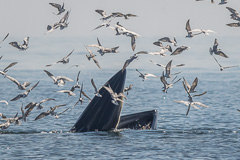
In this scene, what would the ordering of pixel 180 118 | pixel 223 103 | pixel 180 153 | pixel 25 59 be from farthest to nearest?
pixel 25 59, pixel 223 103, pixel 180 118, pixel 180 153

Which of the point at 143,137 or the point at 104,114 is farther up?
the point at 104,114

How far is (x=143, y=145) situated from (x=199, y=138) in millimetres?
3752

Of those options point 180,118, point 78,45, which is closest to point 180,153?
point 180,118

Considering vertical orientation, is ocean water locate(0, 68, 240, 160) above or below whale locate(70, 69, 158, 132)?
below

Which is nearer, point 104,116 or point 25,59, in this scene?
point 104,116

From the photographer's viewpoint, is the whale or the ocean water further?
the whale

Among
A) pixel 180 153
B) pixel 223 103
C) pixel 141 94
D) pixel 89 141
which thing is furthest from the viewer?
pixel 141 94

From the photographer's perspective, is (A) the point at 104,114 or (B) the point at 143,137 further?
(A) the point at 104,114

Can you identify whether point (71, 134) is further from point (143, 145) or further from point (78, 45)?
point (78, 45)

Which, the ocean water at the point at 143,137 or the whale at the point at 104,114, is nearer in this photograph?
the ocean water at the point at 143,137

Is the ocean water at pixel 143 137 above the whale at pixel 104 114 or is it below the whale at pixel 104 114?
below

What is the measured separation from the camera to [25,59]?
108250 millimetres

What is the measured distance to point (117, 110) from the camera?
3628cm

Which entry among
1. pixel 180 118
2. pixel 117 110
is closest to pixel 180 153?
pixel 117 110
